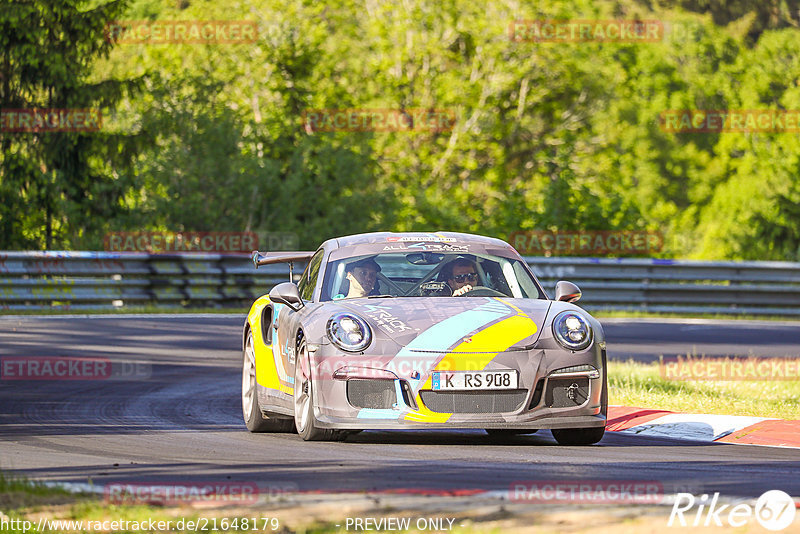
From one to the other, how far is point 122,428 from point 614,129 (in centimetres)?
4437

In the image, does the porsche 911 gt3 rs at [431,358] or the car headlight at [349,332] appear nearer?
the porsche 911 gt3 rs at [431,358]

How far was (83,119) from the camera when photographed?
27656mm

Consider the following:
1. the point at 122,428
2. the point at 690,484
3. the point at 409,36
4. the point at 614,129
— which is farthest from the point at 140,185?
the point at 614,129

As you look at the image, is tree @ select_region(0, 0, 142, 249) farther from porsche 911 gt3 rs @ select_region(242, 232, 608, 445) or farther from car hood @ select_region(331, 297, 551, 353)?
car hood @ select_region(331, 297, 551, 353)

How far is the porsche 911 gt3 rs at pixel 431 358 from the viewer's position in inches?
312

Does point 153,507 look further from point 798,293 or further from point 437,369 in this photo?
point 798,293
